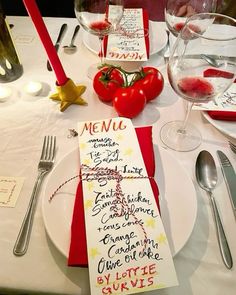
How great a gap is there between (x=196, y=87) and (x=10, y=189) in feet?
1.53

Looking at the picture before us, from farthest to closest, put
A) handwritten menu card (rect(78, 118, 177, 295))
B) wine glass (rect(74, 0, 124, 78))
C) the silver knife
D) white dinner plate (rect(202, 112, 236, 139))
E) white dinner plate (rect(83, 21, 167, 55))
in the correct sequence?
white dinner plate (rect(83, 21, 167, 55))
wine glass (rect(74, 0, 124, 78))
white dinner plate (rect(202, 112, 236, 139))
the silver knife
handwritten menu card (rect(78, 118, 177, 295))

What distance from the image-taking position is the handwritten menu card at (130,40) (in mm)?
823

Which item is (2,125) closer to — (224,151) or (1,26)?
(1,26)

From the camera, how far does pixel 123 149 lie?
56 centimetres

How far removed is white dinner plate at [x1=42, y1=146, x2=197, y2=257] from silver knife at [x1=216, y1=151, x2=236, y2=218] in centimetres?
9

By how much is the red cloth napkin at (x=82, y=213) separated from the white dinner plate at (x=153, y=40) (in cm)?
39

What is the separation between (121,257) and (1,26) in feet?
2.31

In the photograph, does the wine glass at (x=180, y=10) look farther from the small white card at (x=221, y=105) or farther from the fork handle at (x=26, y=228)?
the fork handle at (x=26, y=228)

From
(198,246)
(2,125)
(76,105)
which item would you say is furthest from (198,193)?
(2,125)

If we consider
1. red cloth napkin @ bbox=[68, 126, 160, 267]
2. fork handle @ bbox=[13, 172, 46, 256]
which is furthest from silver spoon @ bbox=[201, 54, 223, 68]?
fork handle @ bbox=[13, 172, 46, 256]

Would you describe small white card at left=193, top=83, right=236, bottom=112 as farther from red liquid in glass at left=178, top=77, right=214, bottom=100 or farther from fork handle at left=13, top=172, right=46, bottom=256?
fork handle at left=13, top=172, right=46, bottom=256

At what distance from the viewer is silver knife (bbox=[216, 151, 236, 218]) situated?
0.53 meters

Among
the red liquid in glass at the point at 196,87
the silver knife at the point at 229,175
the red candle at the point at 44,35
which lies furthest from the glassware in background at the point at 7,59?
the silver knife at the point at 229,175

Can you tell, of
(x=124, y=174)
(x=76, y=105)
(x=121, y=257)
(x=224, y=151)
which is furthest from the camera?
(x=76, y=105)
